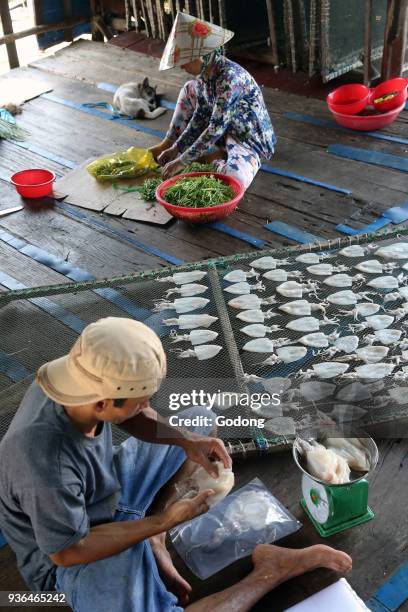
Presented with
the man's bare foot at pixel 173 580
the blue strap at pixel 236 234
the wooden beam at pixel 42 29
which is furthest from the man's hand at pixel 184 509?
the wooden beam at pixel 42 29


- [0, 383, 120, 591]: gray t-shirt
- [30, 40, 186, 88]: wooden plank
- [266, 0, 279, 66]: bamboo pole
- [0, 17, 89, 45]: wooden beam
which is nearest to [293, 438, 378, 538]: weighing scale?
[0, 383, 120, 591]: gray t-shirt

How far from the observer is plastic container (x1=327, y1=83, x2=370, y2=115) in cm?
537

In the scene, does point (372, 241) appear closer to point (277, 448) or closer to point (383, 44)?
point (277, 448)

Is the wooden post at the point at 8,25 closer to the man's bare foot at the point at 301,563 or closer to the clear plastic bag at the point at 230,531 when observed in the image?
the clear plastic bag at the point at 230,531

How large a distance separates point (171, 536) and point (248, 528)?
0.96 ft

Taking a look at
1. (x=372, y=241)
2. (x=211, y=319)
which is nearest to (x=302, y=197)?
(x=372, y=241)

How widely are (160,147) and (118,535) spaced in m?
3.75

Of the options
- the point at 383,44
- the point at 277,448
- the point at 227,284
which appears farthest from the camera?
the point at 383,44

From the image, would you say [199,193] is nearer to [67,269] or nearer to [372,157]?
[67,269]

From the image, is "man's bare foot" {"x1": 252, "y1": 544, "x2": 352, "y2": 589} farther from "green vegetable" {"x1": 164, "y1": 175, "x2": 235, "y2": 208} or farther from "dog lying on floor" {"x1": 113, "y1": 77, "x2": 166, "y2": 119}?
"dog lying on floor" {"x1": 113, "y1": 77, "x2": 166, "y2": 119}

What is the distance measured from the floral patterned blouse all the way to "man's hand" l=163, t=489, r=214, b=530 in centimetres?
316

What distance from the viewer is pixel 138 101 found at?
5949 millimetres

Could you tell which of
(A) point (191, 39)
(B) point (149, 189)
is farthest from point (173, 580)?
(A) point (191, 39)

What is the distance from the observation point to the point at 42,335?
3422 millimetres
